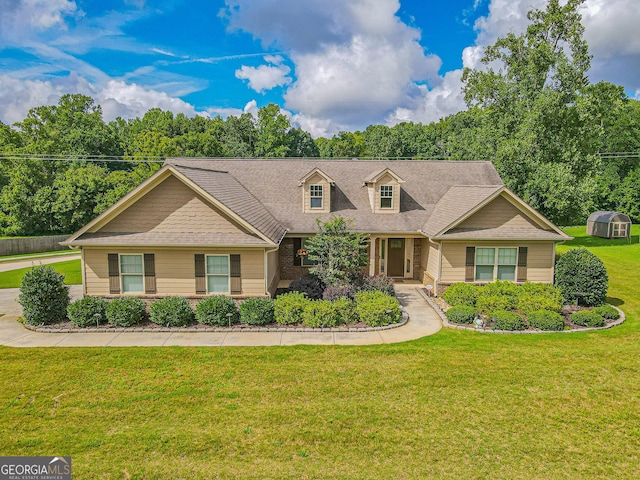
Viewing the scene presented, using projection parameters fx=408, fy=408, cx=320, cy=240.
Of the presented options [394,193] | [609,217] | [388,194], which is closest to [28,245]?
[388,194]

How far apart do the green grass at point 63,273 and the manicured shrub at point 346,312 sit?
558 inches

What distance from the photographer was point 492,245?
18.6 m

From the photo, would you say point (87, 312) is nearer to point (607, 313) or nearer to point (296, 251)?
point (296, 251)

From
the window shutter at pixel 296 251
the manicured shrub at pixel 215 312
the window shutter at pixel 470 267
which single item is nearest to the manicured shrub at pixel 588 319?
the window shutter at pixel 470 267

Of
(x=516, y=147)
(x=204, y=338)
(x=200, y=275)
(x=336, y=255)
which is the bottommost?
(x=204, y=338)

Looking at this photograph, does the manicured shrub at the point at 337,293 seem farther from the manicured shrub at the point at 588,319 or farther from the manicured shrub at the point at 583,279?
the manicured shrub at the point at 583,279

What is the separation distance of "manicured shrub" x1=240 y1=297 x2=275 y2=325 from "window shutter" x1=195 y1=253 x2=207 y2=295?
2.34 meters

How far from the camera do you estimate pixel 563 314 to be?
1619 cm

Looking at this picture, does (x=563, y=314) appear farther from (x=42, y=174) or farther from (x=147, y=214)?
(x=42, y=174)

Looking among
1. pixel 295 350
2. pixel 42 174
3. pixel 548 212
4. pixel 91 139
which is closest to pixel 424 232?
pixel 295 350

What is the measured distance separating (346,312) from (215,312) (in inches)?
187

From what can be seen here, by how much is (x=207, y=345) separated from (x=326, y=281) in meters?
5.76

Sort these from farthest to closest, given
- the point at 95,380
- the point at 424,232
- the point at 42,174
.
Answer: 1. the point at 42,174
2. the point at 424,232
3. the point at 95,380

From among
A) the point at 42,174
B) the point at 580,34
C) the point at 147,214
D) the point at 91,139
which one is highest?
the point at 580,34
